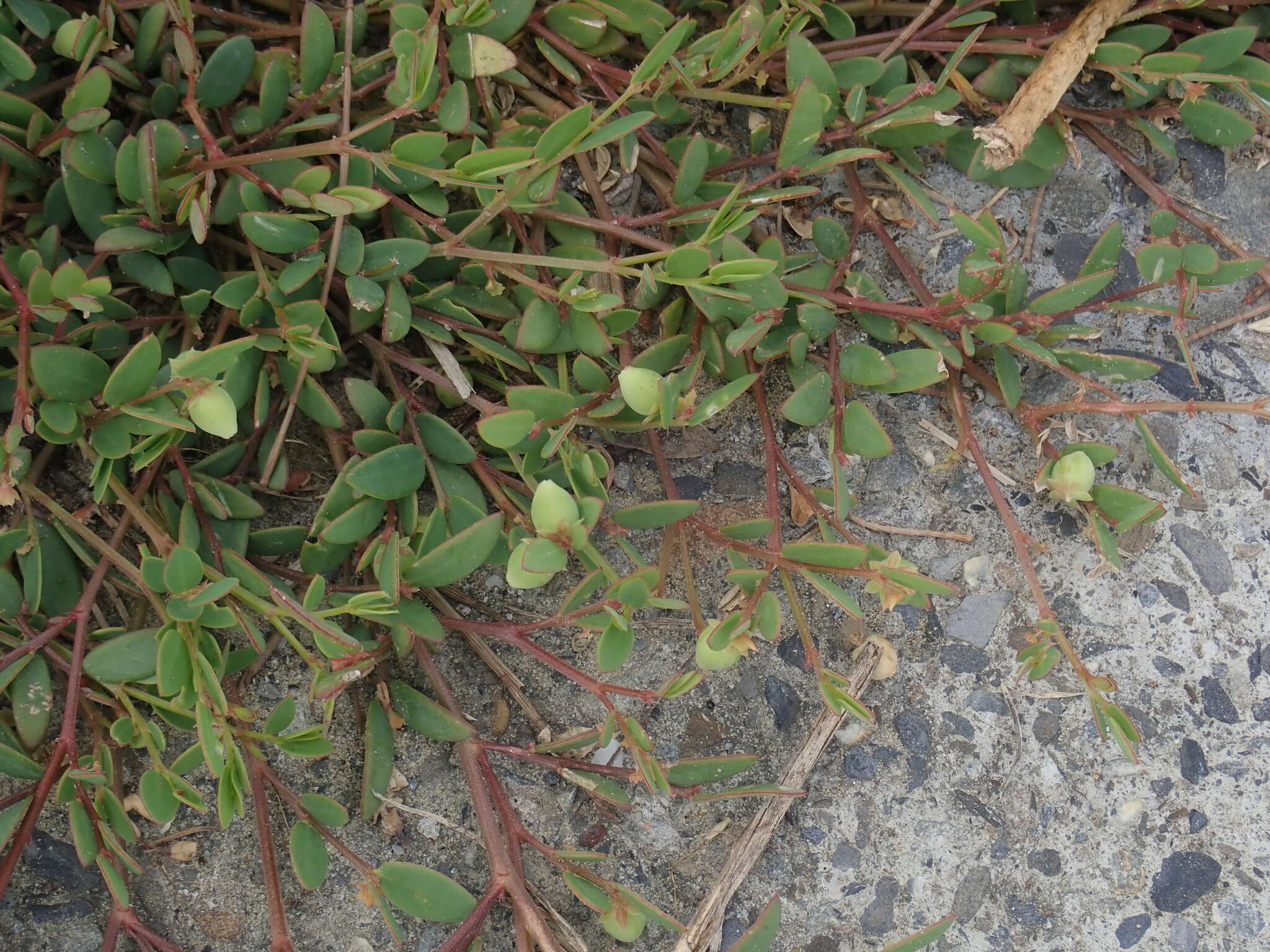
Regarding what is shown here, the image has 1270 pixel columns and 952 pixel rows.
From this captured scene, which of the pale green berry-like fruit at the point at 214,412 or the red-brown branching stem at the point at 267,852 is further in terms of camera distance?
the red-brown branching stem at the point at 267,852

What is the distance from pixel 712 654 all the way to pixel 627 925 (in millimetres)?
493

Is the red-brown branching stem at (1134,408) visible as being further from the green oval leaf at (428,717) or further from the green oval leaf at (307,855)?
the green oval leaf at (307,855)

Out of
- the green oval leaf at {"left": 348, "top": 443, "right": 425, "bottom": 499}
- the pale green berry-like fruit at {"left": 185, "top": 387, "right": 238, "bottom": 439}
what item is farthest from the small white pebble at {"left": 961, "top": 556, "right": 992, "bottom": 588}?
the pale green berry-like fruit at {"left": 185, "top": 387, "right": 238, "bottom": 439}

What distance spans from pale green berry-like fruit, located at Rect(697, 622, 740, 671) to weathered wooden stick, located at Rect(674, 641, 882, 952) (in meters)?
0.50

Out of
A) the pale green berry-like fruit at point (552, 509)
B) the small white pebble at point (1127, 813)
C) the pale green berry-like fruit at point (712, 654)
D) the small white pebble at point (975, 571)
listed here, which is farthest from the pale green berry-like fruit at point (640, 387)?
the small white pebble at point (1127, 813)

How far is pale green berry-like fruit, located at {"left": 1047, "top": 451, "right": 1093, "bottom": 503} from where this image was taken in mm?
1960

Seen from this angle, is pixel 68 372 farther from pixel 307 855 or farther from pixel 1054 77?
pixel 1054 77

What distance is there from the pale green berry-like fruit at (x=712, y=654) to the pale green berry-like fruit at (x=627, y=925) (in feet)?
1.49

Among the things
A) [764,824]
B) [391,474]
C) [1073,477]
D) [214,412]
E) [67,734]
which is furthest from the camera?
[764,824]

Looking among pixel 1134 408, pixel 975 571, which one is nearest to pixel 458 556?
pixel 975 571

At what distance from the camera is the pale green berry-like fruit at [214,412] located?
1524mm

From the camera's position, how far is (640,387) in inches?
66.7

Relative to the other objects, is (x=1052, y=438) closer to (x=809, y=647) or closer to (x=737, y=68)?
(x=809, y=647)

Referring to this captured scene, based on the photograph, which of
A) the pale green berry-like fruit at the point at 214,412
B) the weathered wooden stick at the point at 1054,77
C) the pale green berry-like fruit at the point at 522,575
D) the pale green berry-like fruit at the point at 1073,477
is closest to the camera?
the pale green berry-like fruit at the point at 214,412
